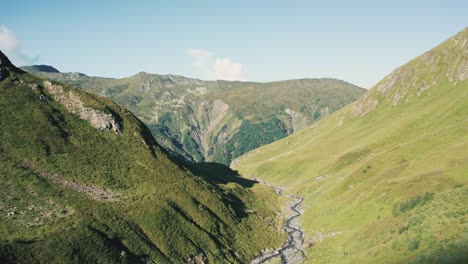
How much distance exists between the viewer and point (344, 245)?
77.6 m

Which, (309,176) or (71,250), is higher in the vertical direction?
(71,250)

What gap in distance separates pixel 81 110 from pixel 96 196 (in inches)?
1362

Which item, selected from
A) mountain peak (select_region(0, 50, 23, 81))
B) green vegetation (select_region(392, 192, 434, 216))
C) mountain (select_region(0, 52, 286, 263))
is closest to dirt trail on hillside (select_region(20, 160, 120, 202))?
mountain (select_region(0, 52, 286, 263))

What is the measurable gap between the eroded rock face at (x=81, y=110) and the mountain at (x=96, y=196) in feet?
0.89

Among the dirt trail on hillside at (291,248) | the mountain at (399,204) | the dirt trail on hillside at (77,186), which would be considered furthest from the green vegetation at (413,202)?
the dirt trail on hillside at (77,186)

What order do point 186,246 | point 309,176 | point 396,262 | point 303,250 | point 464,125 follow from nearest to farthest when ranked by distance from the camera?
point 396,262
point 186,246
point 303,250
point 464,125
point 309,176

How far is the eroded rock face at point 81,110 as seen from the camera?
4122 inches

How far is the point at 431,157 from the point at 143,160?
274ft

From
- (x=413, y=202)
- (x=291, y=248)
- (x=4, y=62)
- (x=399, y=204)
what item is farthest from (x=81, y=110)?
(x=413, y=202)

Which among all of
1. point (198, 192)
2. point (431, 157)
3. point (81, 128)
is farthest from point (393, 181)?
point (81, 128)

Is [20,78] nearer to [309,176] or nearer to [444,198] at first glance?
[444,198]

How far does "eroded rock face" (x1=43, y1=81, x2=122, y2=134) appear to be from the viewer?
10469 cm

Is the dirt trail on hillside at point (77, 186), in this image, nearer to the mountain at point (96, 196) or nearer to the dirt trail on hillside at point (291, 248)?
the mountain at point (96, 196)

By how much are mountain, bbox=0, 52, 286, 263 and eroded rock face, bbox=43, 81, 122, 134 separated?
10.6 inches
